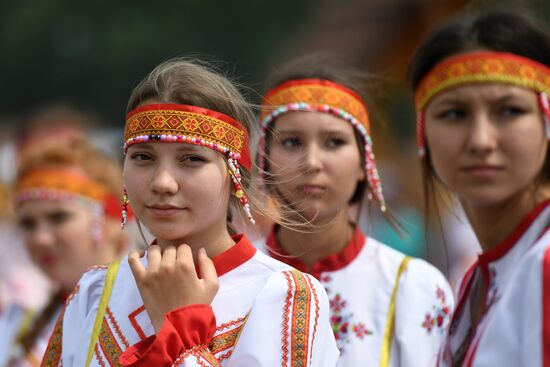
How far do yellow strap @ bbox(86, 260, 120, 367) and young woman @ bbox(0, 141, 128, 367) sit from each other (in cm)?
176

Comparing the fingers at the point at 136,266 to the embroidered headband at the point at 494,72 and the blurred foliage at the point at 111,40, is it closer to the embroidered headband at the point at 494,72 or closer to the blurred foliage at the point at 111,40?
Answer: the embroidered headband at the point at 494,72

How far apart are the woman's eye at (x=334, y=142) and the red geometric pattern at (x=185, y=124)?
2.99 feet

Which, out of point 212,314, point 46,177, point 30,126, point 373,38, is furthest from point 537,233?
point 373,38

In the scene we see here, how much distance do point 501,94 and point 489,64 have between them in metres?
0.13

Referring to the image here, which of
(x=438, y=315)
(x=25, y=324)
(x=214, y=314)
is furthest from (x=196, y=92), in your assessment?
(x=25, y=324)

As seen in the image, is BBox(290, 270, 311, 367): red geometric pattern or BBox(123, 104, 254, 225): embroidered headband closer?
BBox(290, 270, 311, 367): red geometric pattern

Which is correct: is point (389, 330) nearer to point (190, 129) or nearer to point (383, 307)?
point (383, 307)

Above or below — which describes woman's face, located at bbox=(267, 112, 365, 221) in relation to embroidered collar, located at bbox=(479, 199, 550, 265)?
above

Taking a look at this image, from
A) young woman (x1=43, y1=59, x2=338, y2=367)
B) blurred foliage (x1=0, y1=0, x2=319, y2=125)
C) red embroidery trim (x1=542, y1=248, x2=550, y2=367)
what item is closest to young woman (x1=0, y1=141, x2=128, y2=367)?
young woman (x1=43, y1=59, x2=338, y2=367)

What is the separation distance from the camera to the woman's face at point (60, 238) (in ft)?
15.4

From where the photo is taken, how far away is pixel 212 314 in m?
2.58

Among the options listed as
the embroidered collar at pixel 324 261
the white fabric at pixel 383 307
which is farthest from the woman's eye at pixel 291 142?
the white fabric at pixel 383 307

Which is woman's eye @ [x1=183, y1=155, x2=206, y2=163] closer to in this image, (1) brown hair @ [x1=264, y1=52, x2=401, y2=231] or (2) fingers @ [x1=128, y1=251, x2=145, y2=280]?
(2) fingers @ [x1=128, y1=251, x2=145, y2=280]

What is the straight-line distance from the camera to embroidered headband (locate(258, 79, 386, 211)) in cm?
371
